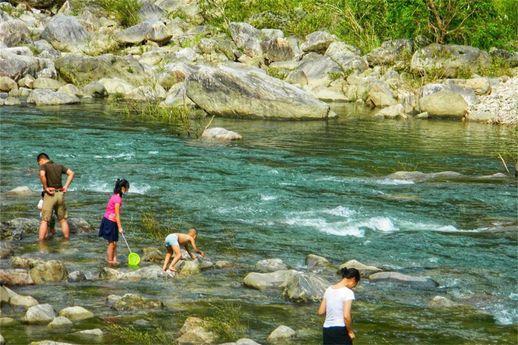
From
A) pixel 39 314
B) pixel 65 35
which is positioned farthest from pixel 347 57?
pixel 39 314

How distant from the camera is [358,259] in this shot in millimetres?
16906

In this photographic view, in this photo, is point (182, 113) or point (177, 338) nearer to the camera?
point (177, 338)

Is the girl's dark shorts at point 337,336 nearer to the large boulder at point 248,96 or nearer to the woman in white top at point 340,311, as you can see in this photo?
the woman in white top at point 340,311

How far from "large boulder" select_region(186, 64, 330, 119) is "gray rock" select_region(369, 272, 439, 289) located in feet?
69.8

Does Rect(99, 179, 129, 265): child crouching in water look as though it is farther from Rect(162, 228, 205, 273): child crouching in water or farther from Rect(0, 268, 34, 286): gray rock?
Rect(0, 268, 34, 286): gray rock

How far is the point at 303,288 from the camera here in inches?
555

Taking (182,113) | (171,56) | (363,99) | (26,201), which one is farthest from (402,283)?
(171,56)

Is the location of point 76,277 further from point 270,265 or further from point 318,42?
point 318,42

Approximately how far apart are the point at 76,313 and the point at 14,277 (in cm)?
220

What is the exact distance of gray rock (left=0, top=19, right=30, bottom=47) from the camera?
5081 cm

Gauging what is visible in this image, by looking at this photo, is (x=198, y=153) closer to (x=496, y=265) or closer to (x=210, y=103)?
(x=210, y=103)

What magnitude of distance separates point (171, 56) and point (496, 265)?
35.7 m

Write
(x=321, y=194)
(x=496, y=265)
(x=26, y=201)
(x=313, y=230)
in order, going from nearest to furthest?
(x=496, y=265)
(x=313, y=230)
(x=26, y=201)
(x=321, y=194)

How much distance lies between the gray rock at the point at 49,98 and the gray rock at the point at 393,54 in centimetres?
1564
